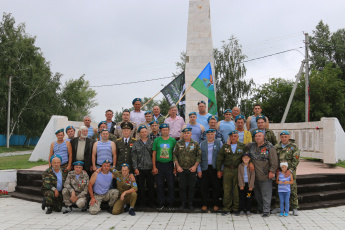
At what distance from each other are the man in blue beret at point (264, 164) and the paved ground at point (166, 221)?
13.3 inches

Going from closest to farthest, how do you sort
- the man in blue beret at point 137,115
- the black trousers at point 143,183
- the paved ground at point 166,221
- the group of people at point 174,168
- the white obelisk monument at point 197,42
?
the paved ground at point 166,221 < the group of people at point 174,168 < the black trousers at point 143,183 < the man in blue beret at point 137,115 < the white obelisk monument at point 197,42

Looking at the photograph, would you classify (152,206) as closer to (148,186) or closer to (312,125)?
(148,186)

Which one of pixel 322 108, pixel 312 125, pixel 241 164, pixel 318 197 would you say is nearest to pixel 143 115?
pixel 241 164

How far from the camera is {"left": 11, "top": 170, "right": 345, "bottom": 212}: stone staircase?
650 centimetres

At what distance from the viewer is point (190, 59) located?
1174 centimetres

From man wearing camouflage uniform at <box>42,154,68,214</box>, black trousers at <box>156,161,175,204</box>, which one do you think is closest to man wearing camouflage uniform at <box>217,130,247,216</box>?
black trousers at <box>156,161,175,204</box>

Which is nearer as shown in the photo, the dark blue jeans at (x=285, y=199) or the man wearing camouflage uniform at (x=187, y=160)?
the dark blue jeans at (x=285, y=199)

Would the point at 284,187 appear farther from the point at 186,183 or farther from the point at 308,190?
the point at 186,183

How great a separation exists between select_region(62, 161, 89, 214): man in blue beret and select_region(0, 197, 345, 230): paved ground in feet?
0.77

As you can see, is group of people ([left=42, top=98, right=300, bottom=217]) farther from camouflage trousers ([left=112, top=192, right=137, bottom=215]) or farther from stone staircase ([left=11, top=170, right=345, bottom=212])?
stone staircase ([left=11, top=170, right=345, bottom=212])

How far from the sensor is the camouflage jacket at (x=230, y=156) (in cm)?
583

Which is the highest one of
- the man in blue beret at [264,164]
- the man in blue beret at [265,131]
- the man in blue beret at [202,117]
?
the man in blue beret at [202,117]

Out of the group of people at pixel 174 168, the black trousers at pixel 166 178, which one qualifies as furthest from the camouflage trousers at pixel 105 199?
the black trousers at pixel 166 178

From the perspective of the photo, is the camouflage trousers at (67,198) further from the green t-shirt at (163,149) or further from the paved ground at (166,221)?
the green t-shirt at (163,149)
